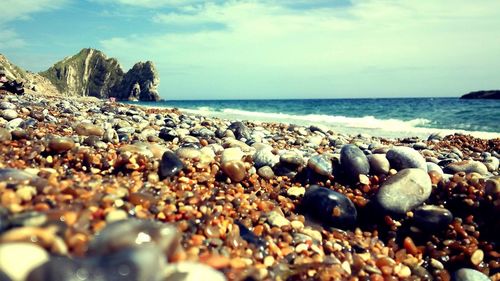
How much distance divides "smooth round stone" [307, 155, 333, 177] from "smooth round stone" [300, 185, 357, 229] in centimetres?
71

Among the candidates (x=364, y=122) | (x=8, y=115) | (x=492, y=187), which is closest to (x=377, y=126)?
(x=364, y=122)

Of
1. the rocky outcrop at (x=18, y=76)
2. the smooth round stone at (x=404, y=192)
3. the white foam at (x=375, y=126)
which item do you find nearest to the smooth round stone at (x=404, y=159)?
the smooth round stone at (x=404, y=192)

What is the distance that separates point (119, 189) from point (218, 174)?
138 centimetres

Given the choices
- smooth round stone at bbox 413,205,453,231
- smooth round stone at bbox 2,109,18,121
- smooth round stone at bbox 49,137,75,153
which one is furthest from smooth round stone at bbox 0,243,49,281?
smooth round stone at bbox 2,109,18,121

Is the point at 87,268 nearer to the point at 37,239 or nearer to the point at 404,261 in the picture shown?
the point at 37,239

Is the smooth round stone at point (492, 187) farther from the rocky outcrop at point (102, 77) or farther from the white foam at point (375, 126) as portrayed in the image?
the rocky outcrop at point (102, 77)

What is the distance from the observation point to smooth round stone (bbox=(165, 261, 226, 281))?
154cm

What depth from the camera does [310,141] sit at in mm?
7641

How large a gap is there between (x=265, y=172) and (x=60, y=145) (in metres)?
2.01

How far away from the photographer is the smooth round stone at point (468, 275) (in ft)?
8.58

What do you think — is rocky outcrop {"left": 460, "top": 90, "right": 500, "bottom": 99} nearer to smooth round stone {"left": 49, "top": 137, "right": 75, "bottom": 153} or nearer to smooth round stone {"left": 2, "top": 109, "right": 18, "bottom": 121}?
smooth round stone {"left": 2, "top": 109, "right": 18, "bottom": 121}

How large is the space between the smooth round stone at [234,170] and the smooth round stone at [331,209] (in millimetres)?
737

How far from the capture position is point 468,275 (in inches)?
104

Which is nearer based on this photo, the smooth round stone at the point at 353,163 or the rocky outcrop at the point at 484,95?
→ the smooth round stone at the point at 353,163
